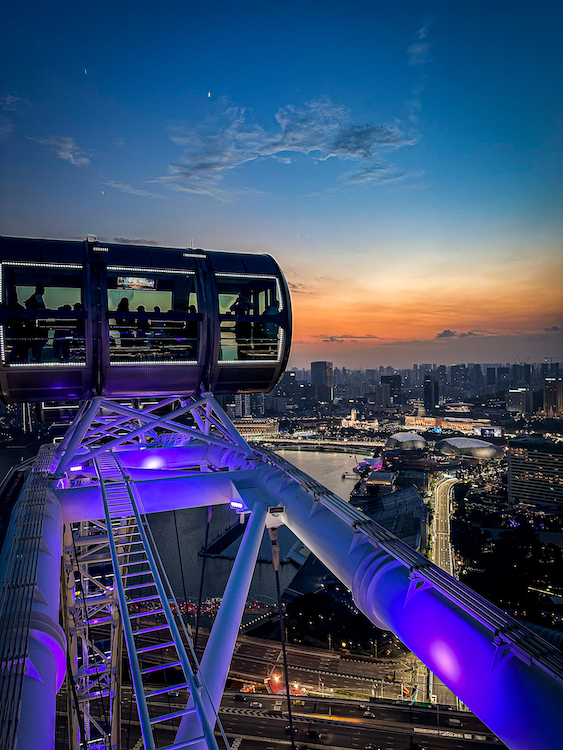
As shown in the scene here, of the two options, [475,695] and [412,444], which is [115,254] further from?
[412,444]

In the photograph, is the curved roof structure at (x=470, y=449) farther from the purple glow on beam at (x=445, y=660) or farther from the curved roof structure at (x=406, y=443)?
the purple glow on beam at (x=445, y=660)

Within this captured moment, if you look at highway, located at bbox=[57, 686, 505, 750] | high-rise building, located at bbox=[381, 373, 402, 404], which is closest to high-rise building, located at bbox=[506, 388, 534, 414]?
high-rise building, located at bbox=[381, 373, 402, 404]

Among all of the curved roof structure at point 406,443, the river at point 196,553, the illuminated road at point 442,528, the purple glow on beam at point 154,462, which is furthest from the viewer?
the curved roof structure at point 406,443

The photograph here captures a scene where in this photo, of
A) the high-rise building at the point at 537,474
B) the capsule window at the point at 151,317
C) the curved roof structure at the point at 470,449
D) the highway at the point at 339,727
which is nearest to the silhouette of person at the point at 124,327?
the capsule window at the point at 151,317

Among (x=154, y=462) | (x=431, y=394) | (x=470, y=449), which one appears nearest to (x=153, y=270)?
(x=154, y=462)

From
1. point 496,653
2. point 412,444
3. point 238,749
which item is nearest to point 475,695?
point 496,653

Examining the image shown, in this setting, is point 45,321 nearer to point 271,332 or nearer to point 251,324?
point 251,324

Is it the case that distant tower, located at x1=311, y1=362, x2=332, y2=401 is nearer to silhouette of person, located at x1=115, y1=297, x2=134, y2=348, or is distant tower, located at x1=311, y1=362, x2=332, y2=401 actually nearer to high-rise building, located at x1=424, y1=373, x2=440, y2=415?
high-rise building, located at x1=424, y1=373, x2=440, y2=415
